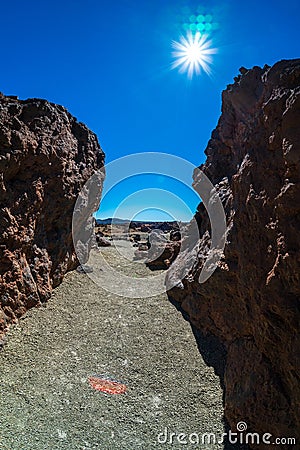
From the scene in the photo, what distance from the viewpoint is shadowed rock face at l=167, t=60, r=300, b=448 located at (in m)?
9.64

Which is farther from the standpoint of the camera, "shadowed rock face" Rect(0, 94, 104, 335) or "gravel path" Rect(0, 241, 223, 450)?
"shadowed rock face" Rect(0, 94, 104, 335)

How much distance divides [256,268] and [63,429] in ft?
33.6

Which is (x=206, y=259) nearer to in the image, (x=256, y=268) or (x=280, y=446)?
(x=256, y=268)

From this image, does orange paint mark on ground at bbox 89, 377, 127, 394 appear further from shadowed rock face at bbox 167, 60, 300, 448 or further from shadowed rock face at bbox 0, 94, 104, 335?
shadowed rock face at bbox 0, 94, 104, 335

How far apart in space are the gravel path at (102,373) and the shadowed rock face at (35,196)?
1.87 metres

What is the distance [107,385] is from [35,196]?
41.4 feet

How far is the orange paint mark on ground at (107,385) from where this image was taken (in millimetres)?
13618

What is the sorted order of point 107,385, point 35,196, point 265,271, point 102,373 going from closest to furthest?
1. point 265,271
2. point 107,385
3. point 102,373
4. point 35,196

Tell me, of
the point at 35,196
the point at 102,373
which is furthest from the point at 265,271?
the point at 35,196

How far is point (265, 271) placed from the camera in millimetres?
11227

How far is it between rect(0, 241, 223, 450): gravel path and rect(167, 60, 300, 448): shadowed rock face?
203cm

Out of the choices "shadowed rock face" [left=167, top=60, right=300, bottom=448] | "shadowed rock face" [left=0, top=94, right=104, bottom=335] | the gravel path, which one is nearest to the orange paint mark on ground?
the gravel path

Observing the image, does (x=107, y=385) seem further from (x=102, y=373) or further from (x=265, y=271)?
(x=265, y=271)

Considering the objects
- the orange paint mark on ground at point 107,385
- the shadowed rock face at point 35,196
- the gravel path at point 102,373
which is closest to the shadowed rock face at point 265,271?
the gravel path at point 102,373
